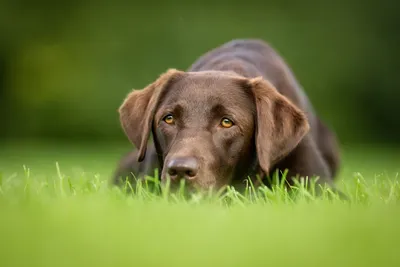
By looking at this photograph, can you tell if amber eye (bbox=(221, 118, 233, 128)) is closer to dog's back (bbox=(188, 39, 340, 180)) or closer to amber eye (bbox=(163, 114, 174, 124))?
amber eye (bbox=(163, 114, 174, 124))

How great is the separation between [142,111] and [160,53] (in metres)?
11.4

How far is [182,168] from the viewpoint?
3.74 metres

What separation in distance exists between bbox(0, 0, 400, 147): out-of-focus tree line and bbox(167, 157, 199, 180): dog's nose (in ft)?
38.0

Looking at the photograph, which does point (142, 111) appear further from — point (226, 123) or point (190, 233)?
point (190, 233)

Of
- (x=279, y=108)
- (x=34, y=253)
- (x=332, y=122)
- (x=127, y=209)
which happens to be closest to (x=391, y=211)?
(x=127, y=209)

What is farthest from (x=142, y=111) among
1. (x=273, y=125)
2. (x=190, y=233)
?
(x=190, y=233)

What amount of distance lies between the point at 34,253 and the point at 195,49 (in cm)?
1359

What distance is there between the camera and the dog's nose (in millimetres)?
3742

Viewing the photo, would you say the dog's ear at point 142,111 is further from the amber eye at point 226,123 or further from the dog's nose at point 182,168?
the dog's nose at point 182,168

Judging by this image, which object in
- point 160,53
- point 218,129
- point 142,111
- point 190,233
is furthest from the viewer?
point 160,53

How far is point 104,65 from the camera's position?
16047mm

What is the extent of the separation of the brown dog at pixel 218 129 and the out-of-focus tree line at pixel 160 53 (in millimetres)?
10648

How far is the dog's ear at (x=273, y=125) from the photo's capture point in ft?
14.0

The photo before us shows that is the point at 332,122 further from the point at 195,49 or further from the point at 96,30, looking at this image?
the point at 96,30
